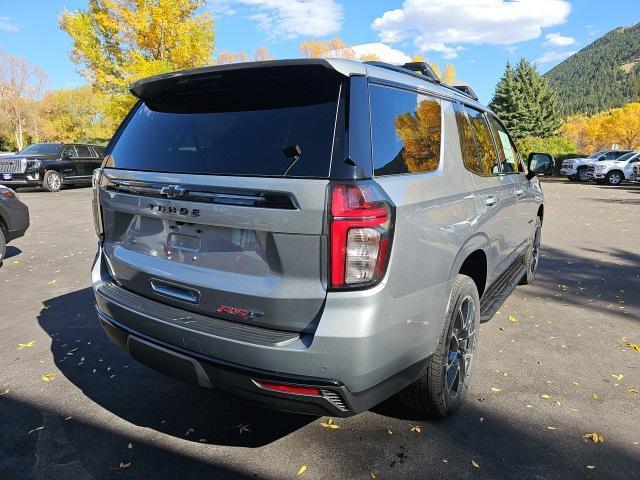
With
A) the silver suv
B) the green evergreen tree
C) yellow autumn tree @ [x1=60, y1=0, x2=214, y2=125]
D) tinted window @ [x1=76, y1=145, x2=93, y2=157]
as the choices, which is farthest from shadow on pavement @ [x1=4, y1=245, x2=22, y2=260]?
the green evergreen tree

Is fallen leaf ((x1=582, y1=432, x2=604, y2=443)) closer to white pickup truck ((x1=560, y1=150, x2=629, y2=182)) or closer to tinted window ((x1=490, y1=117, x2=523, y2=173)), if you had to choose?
tinted window ((x1=490, y1=117, x2=523, y2=173))

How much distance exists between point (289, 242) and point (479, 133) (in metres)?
2.16

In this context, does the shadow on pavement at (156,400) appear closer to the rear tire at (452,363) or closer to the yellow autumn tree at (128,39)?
the rear tire at (452,363)

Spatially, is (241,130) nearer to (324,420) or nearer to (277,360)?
(277,360)

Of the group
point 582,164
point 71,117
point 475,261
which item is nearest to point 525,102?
point 582,164

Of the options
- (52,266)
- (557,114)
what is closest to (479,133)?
(52,266)

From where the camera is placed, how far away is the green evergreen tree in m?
42.3

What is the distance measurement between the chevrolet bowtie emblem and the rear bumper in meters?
0.57

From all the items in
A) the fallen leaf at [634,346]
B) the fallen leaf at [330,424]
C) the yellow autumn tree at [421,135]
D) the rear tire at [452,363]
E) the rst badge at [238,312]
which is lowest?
the fallen leaf at [330,424]

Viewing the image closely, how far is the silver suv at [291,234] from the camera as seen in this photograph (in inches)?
77.0

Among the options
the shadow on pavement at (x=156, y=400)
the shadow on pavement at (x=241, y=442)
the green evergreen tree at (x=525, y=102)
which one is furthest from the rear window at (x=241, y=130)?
the green evergreen tree at (x=525, y=102)

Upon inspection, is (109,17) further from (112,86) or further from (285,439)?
(285,439)

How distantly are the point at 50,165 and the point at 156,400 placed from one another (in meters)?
16.4

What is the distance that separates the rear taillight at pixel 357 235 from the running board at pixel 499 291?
67.2 inches
